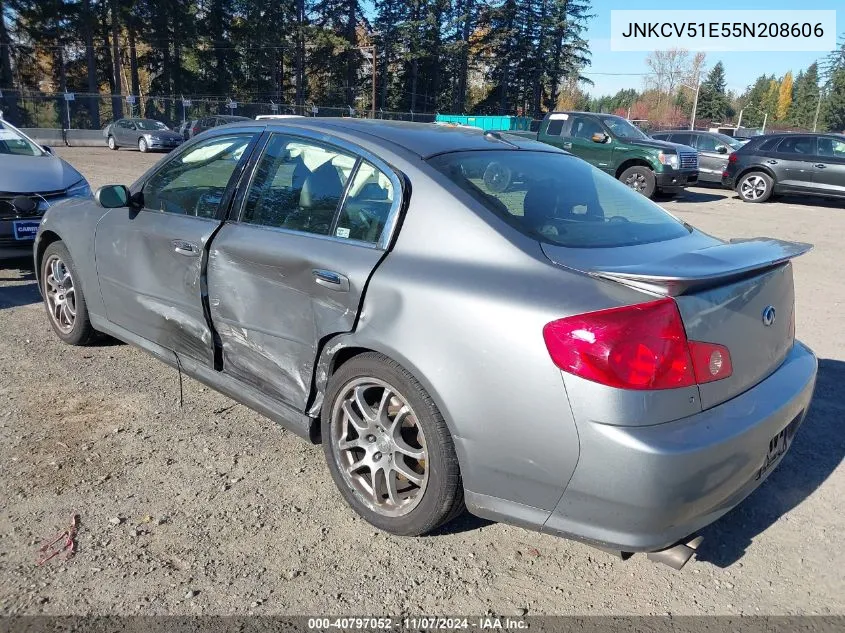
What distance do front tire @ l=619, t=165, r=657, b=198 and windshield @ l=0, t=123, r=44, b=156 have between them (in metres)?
11.2

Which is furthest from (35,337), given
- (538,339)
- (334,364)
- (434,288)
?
(538,339)

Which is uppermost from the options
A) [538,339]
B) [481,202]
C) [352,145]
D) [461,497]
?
[352,145]

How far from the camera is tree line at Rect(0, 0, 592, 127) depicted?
44.1 meters

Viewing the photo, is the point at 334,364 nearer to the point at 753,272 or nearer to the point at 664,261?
the point at 664,261

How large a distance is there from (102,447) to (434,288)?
2047mm

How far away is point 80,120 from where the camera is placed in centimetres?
3606

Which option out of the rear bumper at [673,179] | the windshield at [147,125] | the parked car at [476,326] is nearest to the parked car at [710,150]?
the rear bumper at [673,179]

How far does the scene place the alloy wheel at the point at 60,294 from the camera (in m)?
4.60

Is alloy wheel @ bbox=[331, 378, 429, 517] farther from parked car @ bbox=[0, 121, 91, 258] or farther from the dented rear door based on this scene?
parked car @ bbox=[0, 121, 91, 258]

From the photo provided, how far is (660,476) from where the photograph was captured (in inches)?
81.3

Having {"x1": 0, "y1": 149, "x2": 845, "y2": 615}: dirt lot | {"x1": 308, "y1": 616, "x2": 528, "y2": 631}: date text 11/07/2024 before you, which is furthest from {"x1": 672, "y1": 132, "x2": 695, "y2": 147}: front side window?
{"x1": 308, "y1": 616, "x2": 528, "y2": 631}: date text 11/07/2024

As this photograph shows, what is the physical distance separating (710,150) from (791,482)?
57.9 feet

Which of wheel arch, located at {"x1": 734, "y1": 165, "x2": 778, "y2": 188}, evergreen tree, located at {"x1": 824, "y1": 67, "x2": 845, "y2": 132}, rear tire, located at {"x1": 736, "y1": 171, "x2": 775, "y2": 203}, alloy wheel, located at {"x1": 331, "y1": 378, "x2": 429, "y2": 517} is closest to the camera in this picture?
alloy wheel, located at {"x1": 331, "y1": 378, "x2": 429, "y2": 517}

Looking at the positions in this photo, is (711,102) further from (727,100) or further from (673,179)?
(673,179)
